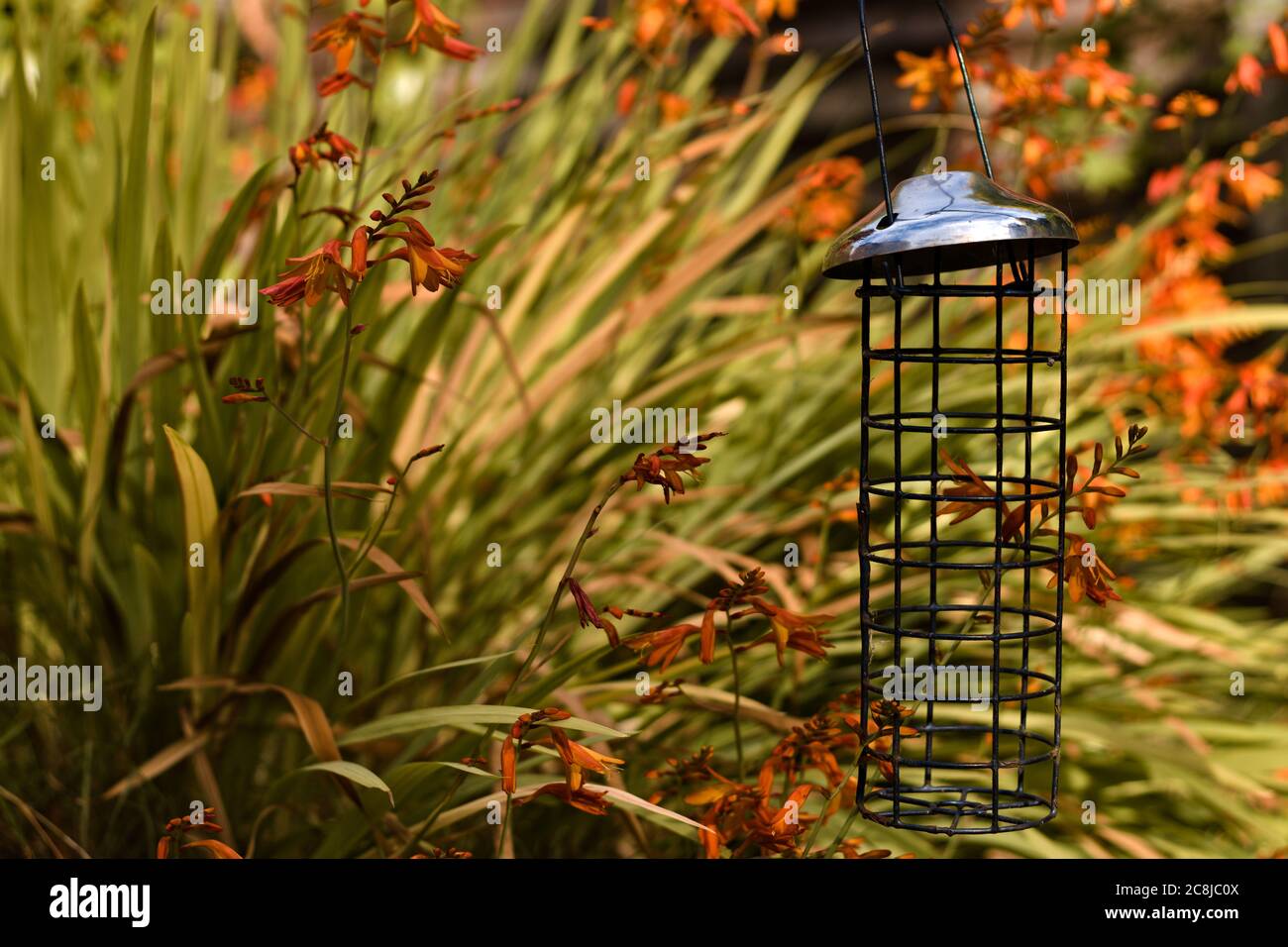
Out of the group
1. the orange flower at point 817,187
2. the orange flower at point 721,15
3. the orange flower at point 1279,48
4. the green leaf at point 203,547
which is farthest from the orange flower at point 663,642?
the orange flower at point 1279,48

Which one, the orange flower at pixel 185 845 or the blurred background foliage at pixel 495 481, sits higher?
the blurred background foliage at pixel 495 481

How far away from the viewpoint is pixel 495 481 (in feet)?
6.75

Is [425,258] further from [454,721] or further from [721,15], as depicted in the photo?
[721,15]

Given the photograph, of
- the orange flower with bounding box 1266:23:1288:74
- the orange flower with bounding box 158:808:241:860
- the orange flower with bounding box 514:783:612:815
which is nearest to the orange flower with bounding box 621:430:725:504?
the orange flower with bounding box 514:783:612:815

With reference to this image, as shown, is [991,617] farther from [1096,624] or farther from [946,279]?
[946,279]

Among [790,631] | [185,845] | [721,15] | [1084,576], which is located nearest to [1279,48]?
[721,15]

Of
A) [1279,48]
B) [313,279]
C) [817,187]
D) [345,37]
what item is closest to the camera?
[313,279]

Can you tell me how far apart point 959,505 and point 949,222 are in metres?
0.34

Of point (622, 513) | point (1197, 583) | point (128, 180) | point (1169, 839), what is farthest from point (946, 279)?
point (128, 180)

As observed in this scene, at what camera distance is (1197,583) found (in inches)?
104

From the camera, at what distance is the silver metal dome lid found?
120 cm

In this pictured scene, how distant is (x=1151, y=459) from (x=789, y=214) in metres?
1.32

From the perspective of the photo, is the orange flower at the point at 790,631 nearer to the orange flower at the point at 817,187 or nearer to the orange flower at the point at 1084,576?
the orange flower at the point at 1084,576

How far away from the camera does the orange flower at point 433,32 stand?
4.61 feet
